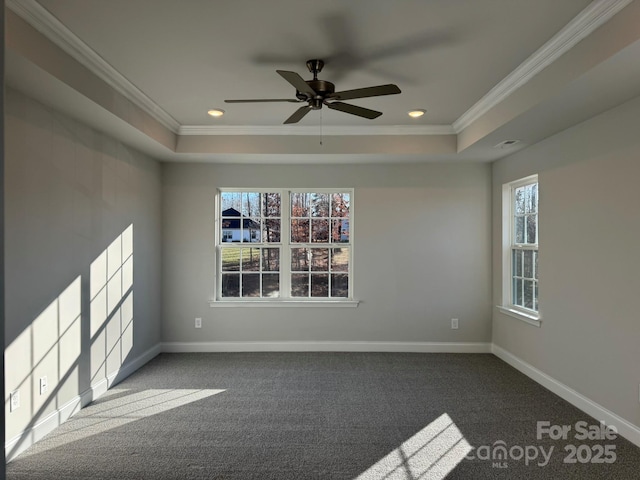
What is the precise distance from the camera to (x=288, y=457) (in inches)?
95.0

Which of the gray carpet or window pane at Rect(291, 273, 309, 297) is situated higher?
window pane at Rect(291, 273, 309, 297)

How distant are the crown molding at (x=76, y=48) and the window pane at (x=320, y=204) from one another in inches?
82.0

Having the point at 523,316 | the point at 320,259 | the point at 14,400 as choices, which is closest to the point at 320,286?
the point at 320,259

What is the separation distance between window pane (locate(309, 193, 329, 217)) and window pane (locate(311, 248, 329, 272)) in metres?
0.47

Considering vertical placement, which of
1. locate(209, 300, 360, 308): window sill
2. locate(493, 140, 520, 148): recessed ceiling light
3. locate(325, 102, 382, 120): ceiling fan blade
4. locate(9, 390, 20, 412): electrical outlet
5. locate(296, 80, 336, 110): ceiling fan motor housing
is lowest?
locate(9, 390, 20, 412): electrical outlet

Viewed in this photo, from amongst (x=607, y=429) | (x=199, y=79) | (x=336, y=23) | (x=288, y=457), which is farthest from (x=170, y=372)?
(x=607, y=429)

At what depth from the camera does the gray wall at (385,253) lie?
466cm

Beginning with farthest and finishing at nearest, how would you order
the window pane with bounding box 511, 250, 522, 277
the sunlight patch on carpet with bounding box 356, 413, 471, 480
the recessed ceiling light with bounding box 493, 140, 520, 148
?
the window pane with bounding box 511, 250, 522, 277
the recessed ceiling light with bounding box 493, 140, 520, 148
the sunlight patch on carpet with bounding box 356, 413, 471, 480

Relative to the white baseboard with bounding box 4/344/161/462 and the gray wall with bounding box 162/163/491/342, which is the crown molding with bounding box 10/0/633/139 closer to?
the gray wall with bounding box 162/163/491/342

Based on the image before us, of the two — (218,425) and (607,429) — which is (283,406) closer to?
(218,425)

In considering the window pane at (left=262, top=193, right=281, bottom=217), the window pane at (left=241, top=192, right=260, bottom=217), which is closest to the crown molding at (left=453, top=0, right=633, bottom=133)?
the window pane at (left=262, top=193, right=281, bottom=217)

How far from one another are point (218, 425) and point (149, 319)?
2.00m

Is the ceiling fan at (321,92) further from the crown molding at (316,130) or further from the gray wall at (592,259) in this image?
the gray wall at (592,259)

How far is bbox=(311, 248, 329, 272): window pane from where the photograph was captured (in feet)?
15.9
